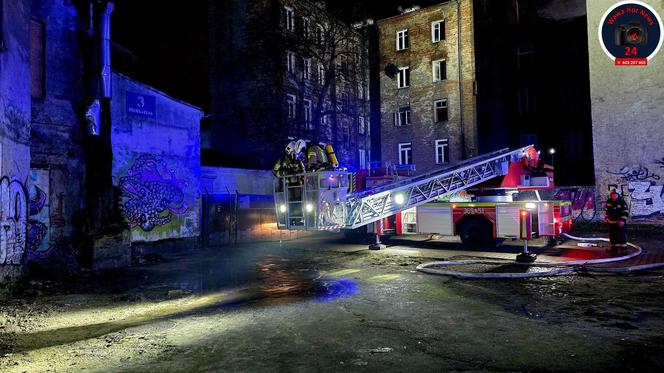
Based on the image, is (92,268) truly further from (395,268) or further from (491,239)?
(491,239)

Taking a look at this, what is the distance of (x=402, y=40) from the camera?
30.6 meters

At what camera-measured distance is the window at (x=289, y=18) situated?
1112 inches

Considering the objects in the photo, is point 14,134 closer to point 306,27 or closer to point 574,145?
point 306,27

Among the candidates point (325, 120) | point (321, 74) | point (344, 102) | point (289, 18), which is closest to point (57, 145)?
point (289, 18)

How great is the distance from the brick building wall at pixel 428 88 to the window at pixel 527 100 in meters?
5.90

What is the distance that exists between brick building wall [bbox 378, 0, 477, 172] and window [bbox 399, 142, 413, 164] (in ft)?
0.57

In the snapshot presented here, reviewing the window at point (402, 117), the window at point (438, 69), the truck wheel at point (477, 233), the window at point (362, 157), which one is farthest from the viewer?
the window at point (362, 157)

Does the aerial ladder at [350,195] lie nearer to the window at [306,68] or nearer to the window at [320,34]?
the window at [306,68]

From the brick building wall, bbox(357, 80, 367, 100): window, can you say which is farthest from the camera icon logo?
bbox(357, 80, 367, 100): window

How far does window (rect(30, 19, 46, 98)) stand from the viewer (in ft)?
38.0

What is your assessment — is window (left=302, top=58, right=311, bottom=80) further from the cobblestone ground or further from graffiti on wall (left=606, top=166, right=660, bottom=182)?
the cobblestone ground

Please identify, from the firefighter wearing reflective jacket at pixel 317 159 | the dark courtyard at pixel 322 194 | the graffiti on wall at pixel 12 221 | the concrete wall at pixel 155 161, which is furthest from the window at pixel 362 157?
the graffiti on wall at pixel 12 221

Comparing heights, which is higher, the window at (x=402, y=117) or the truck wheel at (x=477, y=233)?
the window at (x=402, y=117)

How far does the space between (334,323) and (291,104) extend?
24052 mm
